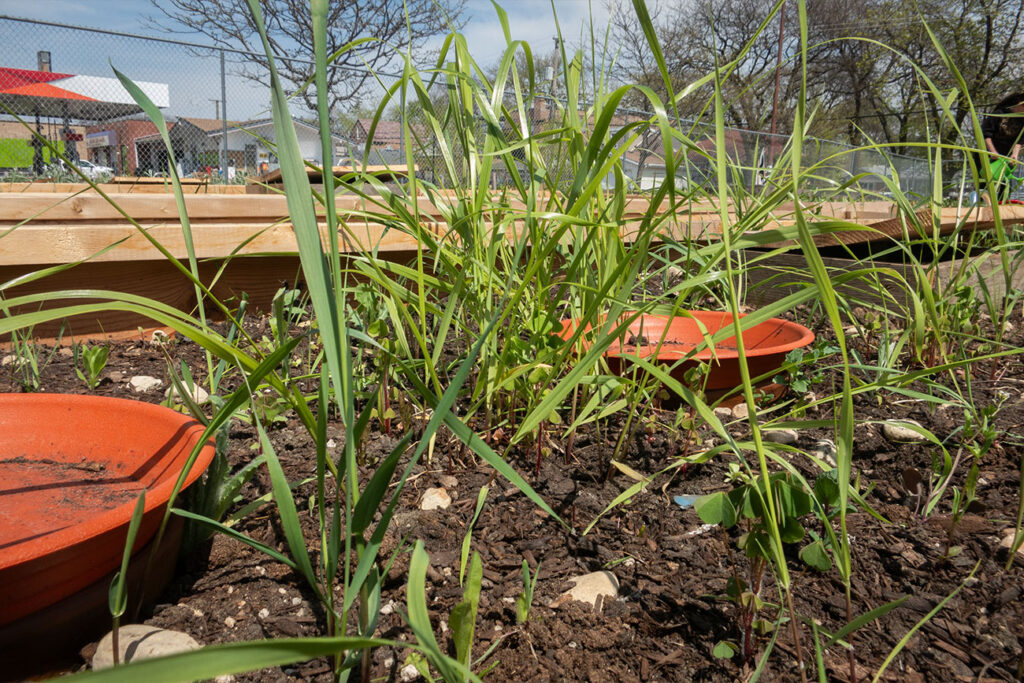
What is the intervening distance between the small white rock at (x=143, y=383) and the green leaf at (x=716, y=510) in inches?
44.5

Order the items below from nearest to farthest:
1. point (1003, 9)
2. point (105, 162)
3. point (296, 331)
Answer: point (296, 331)
point (105, 162)
point (1003, 9)

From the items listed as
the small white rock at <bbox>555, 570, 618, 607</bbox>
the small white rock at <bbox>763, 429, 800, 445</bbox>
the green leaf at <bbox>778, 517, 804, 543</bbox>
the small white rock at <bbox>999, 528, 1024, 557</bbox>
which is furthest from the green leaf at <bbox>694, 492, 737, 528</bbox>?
the small white rock at <bbox>763, 429, 800, 445</bbox>

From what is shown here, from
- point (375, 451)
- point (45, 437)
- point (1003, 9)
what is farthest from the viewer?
point (1003, 9)

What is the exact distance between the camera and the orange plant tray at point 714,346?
1125 mm

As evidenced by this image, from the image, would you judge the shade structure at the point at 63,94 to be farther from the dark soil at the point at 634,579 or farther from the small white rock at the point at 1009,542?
the small white rock at the point at 1009,542

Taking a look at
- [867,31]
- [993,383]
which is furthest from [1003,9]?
[993,383]

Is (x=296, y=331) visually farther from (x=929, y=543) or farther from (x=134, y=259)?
(x=929, y=543)

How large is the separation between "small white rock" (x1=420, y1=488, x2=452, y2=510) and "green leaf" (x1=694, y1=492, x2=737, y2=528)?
388 millimetres

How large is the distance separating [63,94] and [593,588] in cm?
918

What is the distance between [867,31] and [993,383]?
58.8 feet

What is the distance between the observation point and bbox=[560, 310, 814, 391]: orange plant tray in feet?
3.69

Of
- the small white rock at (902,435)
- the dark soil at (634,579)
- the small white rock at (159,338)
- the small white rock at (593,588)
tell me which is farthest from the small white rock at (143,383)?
the small white rock at (902,435)

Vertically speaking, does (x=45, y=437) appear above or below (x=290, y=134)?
below

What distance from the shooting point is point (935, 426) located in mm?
1092
